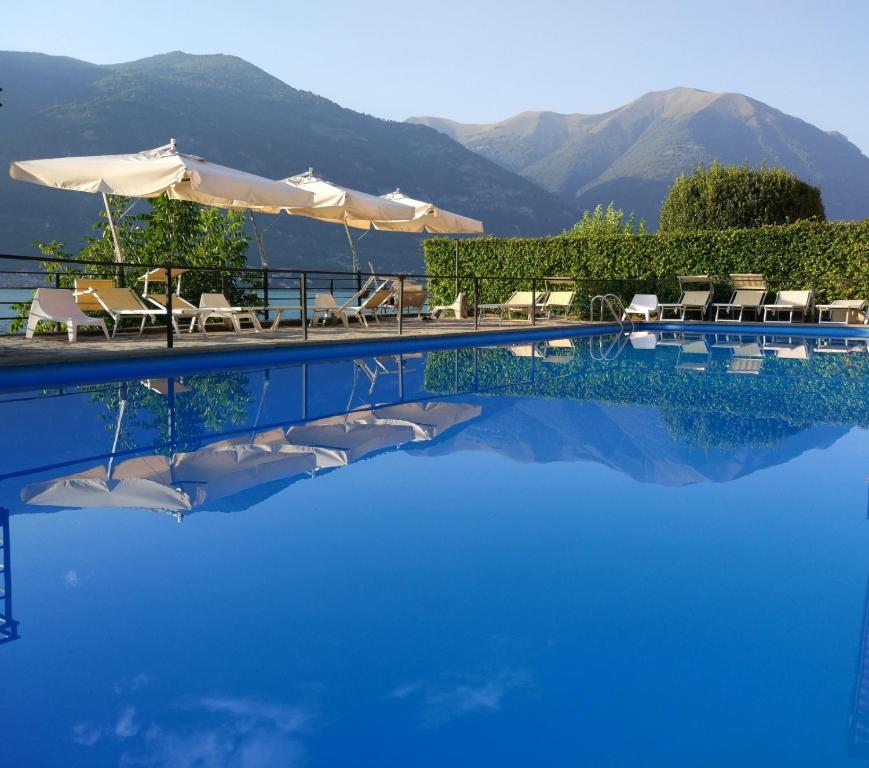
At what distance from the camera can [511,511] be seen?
11.5ft

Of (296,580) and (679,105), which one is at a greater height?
(679,105)

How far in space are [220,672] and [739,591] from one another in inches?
67.1

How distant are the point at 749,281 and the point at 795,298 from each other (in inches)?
39.2

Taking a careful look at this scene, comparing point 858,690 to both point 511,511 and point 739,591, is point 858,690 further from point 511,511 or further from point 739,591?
point 511,511

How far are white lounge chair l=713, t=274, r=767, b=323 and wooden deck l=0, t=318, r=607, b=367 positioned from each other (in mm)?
4632

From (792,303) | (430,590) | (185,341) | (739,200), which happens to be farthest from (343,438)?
(739,200)

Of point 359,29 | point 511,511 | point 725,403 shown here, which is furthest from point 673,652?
point 359,29

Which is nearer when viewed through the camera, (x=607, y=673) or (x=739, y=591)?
(x=607, y=673)

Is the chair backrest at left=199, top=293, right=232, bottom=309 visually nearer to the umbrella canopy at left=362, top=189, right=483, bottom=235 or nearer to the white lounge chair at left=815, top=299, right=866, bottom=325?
the umbrella canopy at left=362, top=189, right=483, bottom=235

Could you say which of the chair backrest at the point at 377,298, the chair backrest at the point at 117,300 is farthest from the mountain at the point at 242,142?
the chair backrest at the point at 117,300

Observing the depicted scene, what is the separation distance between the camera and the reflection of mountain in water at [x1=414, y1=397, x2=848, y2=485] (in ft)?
14.1

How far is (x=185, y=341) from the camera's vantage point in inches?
338

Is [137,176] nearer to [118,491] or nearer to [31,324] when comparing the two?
[31,324]

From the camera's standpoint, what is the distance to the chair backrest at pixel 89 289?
8.75m
